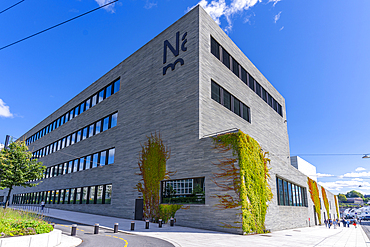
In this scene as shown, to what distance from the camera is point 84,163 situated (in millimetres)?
36375

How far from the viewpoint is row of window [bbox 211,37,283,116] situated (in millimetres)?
26328

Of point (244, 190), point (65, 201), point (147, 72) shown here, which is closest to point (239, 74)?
point (147, 72)

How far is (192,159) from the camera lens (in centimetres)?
2108

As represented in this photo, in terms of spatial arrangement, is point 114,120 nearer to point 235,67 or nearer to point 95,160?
point 95,160

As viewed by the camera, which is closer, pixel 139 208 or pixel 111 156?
pixel 139 208

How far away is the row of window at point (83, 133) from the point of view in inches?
1299

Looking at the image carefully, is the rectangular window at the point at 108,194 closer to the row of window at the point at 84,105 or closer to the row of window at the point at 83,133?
the row of window at the point at 83,133

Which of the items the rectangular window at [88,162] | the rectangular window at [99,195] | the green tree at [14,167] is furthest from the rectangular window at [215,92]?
the green tree at [14,167]

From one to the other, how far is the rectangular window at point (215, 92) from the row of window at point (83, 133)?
1377cm

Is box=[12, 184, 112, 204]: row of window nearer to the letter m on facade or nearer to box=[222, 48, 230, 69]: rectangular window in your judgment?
the letter m on facade

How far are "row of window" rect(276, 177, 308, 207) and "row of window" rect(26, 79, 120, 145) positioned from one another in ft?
75.1

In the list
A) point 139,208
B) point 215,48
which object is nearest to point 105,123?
point 139,208

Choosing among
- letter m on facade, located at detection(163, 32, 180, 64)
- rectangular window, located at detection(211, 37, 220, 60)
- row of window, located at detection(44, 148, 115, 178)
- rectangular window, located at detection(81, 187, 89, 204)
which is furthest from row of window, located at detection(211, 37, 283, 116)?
rectangular window, located at detection(81, 187, 89, 204)

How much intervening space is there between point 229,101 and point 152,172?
10.9 m
